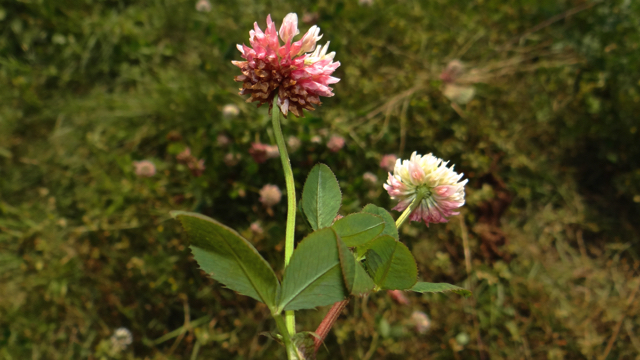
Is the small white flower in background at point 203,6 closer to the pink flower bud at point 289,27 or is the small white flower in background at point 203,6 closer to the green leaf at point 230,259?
the pink flower bud at point 289,27

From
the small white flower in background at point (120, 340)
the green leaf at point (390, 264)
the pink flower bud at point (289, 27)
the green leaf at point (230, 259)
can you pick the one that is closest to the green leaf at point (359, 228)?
Result: the green leaf at point (390, 264)

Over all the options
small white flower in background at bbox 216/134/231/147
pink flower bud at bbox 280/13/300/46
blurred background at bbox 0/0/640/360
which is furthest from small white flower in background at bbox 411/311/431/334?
pink flower bud at bbox 280/13/300/46

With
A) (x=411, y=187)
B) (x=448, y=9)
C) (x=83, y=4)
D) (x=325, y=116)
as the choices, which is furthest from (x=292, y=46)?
(x=83, y=4)

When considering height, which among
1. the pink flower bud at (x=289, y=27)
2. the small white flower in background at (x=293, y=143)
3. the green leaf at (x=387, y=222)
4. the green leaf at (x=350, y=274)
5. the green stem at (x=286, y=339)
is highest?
the small white flower in background at (x=293, y=143)

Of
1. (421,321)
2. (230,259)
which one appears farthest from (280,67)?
(421,321)

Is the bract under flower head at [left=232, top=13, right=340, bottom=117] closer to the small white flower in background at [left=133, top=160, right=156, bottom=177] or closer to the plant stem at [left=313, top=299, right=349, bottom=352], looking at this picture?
the plant stem at [left=313, top=299, right=349, bottom=352]

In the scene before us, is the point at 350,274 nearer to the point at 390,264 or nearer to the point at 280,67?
the point at 390,264
